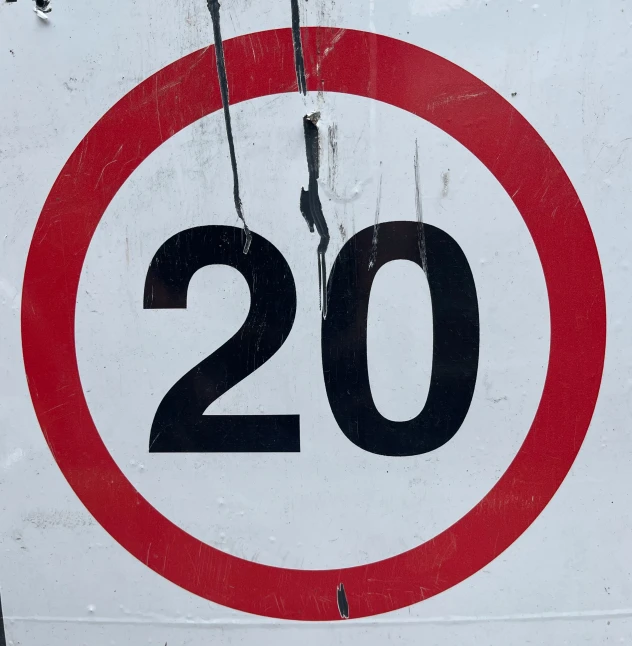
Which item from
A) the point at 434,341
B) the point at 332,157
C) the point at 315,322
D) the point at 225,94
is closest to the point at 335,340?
the point at 315,322

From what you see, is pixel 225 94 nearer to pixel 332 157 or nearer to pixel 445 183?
pixel 332 157

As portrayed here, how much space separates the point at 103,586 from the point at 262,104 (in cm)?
77

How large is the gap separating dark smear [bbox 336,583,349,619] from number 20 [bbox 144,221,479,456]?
219 millimetres

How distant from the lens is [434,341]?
74 cm

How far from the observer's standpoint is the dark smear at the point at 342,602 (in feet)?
2.54

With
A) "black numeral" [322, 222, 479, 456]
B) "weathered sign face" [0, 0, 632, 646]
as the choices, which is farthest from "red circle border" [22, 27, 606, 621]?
"black numeral" [322, 222, 479, 456]

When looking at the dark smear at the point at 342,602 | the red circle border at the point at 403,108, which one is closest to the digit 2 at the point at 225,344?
the red circle border at the point at 403,108

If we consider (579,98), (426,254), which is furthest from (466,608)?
(579,98)

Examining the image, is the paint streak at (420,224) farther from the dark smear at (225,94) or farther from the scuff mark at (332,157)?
the dark smear at (225,94)

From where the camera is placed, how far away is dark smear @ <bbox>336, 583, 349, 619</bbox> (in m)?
0.77

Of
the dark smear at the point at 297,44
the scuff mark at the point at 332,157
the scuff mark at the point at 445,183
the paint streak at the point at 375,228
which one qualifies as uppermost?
the dark smear at the point at 297,44

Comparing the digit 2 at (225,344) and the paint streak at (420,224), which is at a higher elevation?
the paint streak at (420,224)

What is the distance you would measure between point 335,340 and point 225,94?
387 mm

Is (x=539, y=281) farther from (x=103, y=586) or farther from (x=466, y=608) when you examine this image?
(x=103, y=586)
